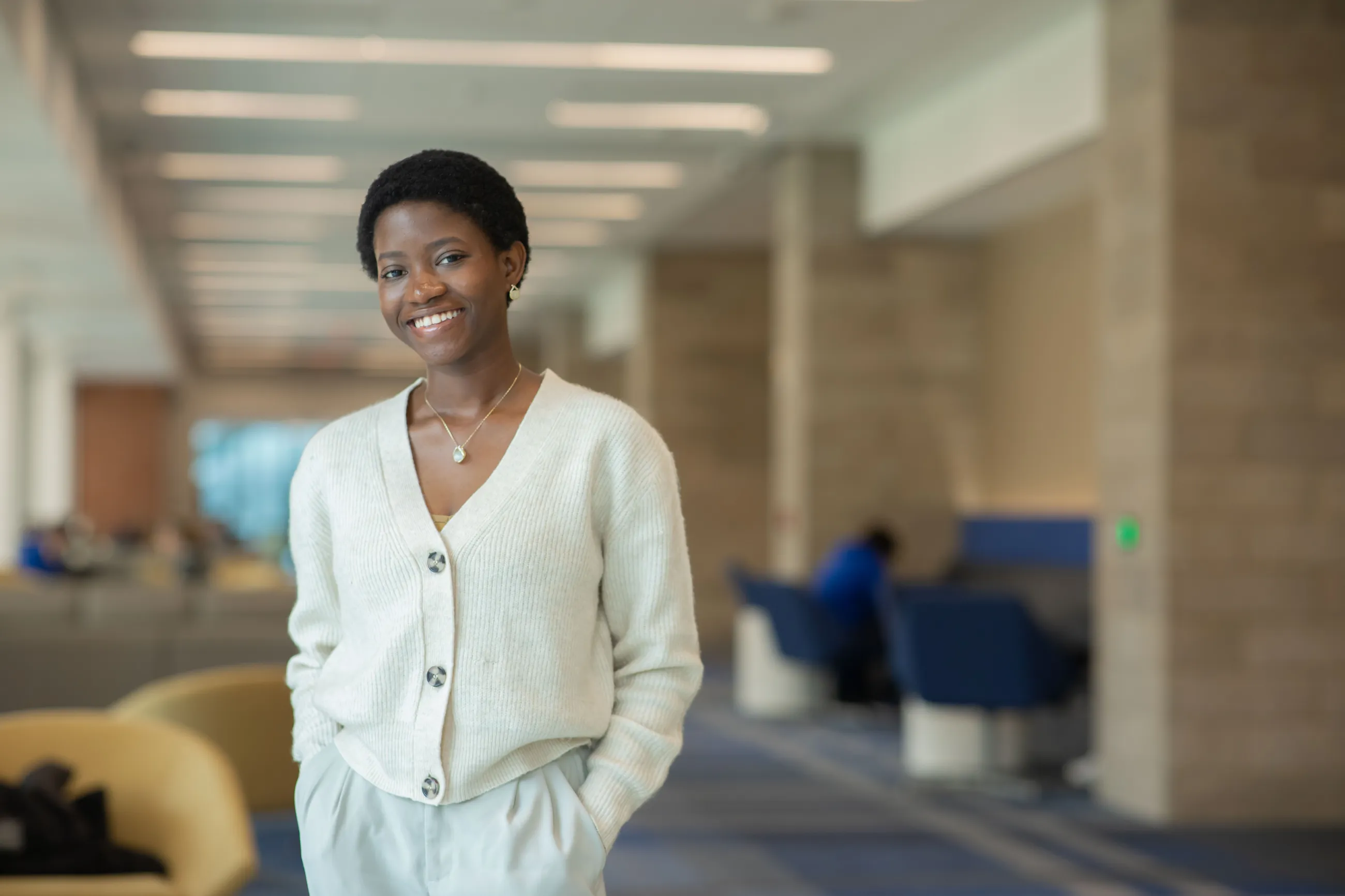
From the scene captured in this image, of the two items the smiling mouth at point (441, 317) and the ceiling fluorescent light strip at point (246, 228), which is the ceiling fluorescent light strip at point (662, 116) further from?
the smiling mouth at point (441, 317)

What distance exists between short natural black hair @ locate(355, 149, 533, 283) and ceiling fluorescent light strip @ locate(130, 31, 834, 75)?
7.66 meters

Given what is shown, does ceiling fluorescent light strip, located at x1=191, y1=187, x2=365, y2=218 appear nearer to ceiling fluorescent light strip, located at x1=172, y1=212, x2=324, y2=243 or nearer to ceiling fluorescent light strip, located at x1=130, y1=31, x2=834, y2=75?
ceiling fluorescent light strip, located at x1=172, y1=212, x2=324, y2=243

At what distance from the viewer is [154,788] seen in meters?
3.71

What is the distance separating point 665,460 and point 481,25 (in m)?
7.49

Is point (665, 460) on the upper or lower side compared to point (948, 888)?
upper

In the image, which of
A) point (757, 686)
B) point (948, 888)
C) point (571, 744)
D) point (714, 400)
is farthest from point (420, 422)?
point (714, 400)

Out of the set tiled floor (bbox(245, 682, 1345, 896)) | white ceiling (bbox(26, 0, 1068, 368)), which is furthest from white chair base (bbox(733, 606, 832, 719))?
white ceiling (bbox(26, 0, 1068, 368))

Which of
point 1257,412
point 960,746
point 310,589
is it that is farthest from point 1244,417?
point 310,589

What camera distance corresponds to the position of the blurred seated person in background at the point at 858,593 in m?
10.8

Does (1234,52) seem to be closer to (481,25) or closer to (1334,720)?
(1334,720)

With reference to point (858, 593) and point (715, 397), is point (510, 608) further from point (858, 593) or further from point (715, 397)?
point (715, 397)

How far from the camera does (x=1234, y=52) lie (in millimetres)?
7359

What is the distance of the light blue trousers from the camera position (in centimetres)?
170

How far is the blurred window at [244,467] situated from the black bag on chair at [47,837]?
2901 centimetres
